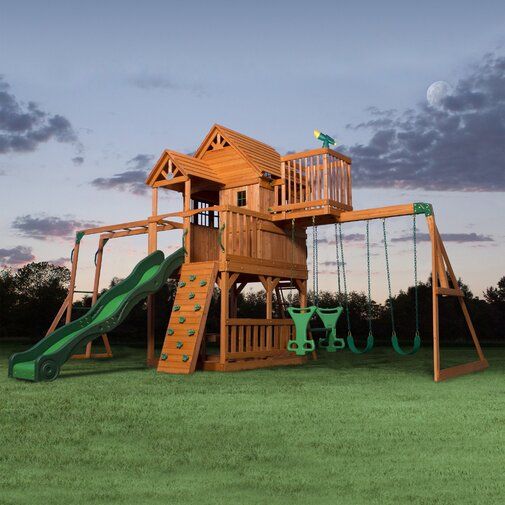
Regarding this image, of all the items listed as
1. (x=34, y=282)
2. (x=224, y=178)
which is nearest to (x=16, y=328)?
(x=34, y=282)

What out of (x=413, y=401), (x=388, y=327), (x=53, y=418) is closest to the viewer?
(x=53, y=418)

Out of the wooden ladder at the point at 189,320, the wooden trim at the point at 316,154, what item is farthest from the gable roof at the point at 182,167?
the wooden ladder at the point at 189,320

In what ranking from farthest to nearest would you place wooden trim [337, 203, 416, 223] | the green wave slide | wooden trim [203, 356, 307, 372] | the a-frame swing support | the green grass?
1. wooden trim [203, 356, 307, 372]
2. wooden trim [337, 203, 416, 223]
3. the green wave slide
4. the a-frame swing support
5. the green grass

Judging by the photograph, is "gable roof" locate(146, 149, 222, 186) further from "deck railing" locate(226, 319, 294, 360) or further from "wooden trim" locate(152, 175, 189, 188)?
"deck railing" locate(226, 319, 294, 360)

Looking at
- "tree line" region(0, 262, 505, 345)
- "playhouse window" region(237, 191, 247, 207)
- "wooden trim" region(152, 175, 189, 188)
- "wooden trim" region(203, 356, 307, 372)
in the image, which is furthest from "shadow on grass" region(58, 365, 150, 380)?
"tree line" region(0, 262, 505, 345)

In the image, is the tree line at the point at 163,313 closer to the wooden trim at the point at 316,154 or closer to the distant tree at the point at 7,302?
the distant tree at the point at 7,302

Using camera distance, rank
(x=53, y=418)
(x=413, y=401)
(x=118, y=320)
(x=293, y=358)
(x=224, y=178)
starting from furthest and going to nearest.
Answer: (x=224, y=178), (x=293, y=358), (x=118, y=320), (x=413, y=401), (x=53, y=418)

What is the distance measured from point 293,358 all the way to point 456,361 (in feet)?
15.7

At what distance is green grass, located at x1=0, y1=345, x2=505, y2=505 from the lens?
4.91 m

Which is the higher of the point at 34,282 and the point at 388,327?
the point at 34,282

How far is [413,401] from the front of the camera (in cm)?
951

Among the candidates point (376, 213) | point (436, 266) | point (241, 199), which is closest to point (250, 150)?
point (241, 199)

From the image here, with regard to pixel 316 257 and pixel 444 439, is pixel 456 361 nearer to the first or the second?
pixel 316 257

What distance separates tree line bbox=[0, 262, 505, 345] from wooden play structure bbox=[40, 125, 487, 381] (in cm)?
1765
